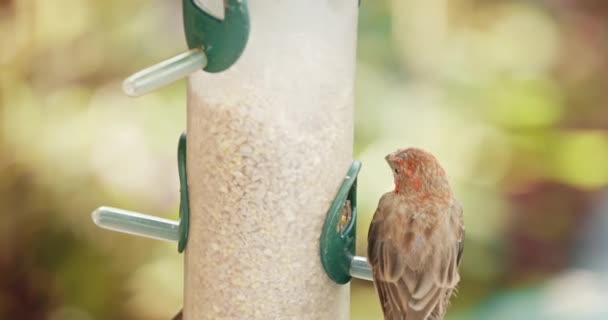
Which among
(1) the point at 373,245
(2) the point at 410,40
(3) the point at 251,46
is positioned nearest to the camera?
(3) the point at 251,46

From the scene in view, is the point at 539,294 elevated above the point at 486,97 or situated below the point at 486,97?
below

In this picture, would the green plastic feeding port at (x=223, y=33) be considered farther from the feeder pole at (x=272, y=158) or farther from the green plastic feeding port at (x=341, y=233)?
→ the green plastic feeding port at (x=341, y=233)

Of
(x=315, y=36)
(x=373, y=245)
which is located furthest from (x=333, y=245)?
(x=315, y=36)

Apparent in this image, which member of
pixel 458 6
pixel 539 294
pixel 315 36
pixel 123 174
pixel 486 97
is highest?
pixel 315 36

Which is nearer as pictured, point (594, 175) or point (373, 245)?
point (373, 245)

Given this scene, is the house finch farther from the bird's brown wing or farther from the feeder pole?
the feeder pole

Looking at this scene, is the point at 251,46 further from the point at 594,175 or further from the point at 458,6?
the point at 594,175

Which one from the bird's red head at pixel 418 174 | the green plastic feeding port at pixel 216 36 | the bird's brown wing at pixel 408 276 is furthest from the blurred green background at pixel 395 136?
the green plastic feeding port at pixel 216 36
